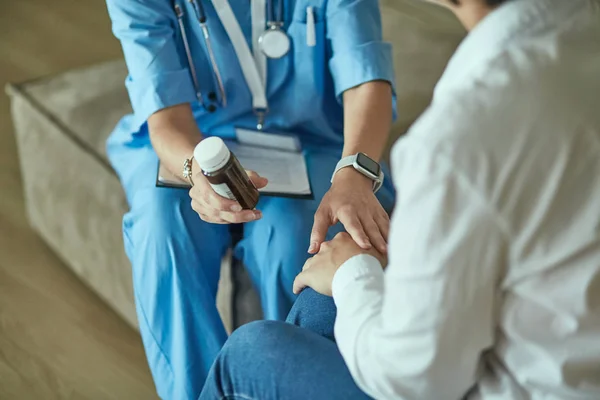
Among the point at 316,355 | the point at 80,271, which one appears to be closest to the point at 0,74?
the point at 80,271

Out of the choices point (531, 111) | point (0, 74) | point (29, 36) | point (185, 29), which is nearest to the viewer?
point (531, 111)

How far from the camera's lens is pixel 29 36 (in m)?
2.40

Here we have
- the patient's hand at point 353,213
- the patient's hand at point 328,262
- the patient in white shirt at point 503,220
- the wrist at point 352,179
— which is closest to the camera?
the patient in white shirt at point 503,220

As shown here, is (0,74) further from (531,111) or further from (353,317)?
(531,111)

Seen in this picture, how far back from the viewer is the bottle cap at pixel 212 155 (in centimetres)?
84

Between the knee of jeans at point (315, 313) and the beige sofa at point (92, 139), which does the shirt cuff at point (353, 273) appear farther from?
the beige sofa at point (92, 139)

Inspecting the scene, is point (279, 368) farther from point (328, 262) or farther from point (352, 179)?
point (352, 179)

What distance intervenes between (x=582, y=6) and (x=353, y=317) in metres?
0.35

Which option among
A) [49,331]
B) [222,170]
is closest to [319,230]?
[222,170]

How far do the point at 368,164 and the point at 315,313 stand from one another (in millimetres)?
282

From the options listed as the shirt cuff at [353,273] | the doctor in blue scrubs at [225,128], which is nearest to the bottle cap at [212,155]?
the doctor in blue scrubs at [225,128]

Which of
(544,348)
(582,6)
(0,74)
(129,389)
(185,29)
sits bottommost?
(129,389)

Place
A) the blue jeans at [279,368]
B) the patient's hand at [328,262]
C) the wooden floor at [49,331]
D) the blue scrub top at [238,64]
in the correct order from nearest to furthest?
the blue jeans at [279,368], the patient's hand at [328,262], the blue scrub top at [238,64], the wooden floor at [49,331]

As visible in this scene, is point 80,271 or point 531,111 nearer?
point 531,111
